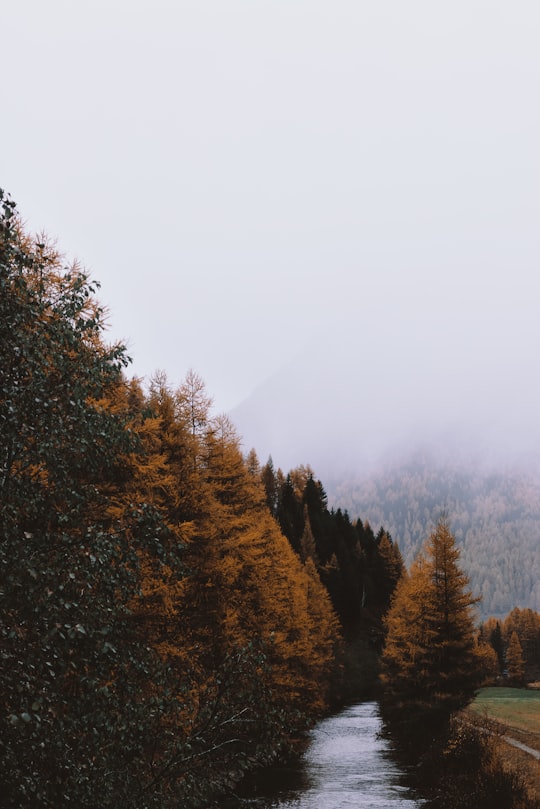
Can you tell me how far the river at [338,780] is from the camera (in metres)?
26.2

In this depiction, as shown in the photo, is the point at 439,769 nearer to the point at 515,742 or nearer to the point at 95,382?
the point at 515,742

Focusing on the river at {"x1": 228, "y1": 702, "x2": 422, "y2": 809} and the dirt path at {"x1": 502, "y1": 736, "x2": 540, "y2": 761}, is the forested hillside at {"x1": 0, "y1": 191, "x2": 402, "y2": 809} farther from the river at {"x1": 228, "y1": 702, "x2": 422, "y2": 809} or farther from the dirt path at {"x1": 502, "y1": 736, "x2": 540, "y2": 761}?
the dirt path at {"x1": 502, "y1": 736, "x2": 540, "y2": 761}

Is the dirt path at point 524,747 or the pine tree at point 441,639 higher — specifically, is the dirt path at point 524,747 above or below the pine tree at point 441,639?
below

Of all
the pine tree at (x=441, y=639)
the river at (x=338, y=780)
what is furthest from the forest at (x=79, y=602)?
the pine tree at (x=441, y=639)

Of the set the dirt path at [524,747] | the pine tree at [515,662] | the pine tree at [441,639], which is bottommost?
the pine tree at [515,662]

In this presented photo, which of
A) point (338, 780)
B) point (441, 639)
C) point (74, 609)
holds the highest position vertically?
point (74, 609)

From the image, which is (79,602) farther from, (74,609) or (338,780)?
(338,780)

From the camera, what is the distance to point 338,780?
31.6m

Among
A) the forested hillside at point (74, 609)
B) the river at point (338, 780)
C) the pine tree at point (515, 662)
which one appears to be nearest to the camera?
the forested hillside at point (74, 609)

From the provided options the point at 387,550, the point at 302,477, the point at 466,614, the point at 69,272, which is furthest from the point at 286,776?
the point at 302,477

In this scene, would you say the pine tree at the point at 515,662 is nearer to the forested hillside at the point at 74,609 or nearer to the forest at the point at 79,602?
the forest at the point at 79,602

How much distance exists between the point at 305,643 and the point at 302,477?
105 meters

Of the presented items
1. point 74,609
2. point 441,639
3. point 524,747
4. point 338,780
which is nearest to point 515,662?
point 441,639

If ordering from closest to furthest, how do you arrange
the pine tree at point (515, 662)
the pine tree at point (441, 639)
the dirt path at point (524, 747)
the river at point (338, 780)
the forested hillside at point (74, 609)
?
1. the forested hillside at point (74, 609)
2. the river at point (338, 780)
3. the dirt path at point (524, 747)
4. the pine tree at point (441, 639)
5. the pine tree at point (515, 662)
